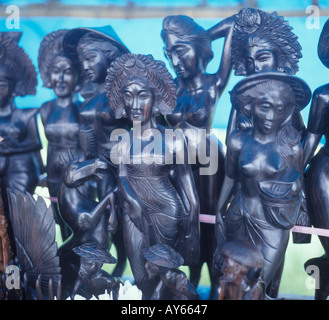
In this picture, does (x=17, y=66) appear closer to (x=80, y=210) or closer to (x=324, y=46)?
(x=80, y=210)

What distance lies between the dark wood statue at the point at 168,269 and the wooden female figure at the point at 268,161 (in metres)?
0.35

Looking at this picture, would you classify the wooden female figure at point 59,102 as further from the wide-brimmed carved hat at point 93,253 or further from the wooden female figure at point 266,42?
the wooden female figure at point 266,42

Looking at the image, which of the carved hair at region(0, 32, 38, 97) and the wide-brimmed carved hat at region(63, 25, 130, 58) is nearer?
the wide-brimmed carved hat at region(63, 25, 130, 58)

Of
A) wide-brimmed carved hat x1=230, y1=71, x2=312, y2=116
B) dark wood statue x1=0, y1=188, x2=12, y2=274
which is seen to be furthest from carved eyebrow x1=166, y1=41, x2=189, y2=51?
dark wood statue x1=0, y1=188, x2=12, y2=274

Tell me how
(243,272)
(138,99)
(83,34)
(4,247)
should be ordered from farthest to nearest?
(4,247) → (83,34) → (138,99) → (243,272)

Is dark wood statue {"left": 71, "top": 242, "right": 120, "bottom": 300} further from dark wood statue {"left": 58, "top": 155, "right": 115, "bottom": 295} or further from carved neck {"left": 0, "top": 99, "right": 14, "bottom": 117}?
carved neck {"left": 0, "top": 99, "right": 14, "bottom": 117}

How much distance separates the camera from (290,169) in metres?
2.06

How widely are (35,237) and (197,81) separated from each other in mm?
1214

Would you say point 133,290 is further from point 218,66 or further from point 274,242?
point 218,66

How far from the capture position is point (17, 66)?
2.54 metres

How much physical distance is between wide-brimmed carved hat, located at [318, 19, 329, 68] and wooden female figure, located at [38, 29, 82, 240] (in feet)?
4.29

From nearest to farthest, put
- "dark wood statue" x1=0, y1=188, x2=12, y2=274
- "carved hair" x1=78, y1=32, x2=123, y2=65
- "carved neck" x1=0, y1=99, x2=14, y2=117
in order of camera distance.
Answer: "carved hair" x1=78, y1=32, x2=123, y2=65 < "dark wood statue" x1=0, y1=188, x2=12, y2=274 < "carved neck" x1=0, y1=99, x2=14, y2=117

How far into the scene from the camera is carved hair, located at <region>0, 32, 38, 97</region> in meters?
2.51

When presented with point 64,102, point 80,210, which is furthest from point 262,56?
point 80,210
